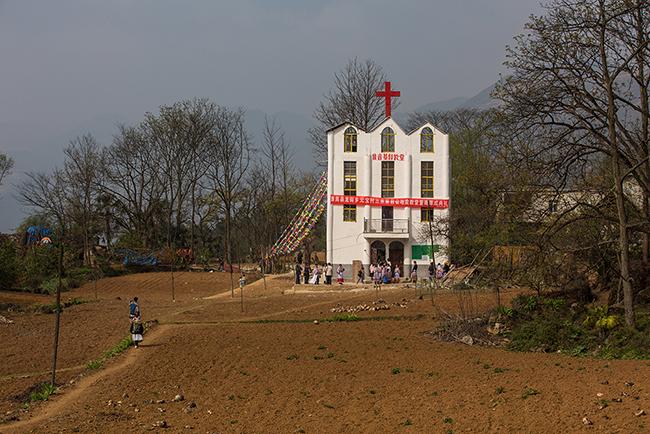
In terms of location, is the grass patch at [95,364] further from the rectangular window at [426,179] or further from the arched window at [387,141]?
the rectangular window at [426,179]

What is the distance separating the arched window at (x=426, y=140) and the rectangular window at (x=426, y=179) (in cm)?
106

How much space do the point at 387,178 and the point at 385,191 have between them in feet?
3.27

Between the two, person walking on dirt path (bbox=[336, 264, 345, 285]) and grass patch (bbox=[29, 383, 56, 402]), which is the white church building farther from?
grass patch (bbox=[29, 383, 56, 402])

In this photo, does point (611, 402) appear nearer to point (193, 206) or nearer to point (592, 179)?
point (592, 179)

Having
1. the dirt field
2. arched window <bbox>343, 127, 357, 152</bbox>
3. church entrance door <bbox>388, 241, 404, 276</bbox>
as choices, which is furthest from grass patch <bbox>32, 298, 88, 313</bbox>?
church entrance door <bbox>388, 241, 404, 276</bbox>

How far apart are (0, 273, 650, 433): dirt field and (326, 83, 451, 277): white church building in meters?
22.3

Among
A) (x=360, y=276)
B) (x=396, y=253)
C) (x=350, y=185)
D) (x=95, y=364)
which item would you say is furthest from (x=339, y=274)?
(x=95, y=364)

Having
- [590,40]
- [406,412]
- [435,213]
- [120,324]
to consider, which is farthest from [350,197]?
[406,412]

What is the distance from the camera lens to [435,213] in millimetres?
54906

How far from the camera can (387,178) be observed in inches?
2174

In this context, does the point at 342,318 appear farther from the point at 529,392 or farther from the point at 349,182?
the point at 349,182

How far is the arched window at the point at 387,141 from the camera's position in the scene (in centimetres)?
5516

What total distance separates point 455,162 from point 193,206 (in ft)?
95.1

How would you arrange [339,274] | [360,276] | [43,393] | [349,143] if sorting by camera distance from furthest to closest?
[349,143] → [339,274] → [360,276] → [43,393]
